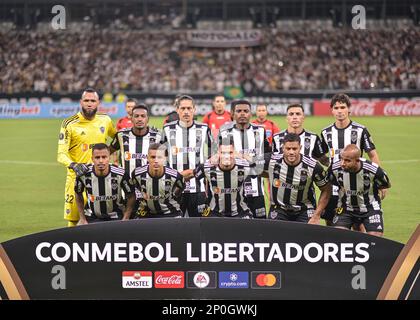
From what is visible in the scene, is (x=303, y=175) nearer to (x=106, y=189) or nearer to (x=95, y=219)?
(x=106, y=189)

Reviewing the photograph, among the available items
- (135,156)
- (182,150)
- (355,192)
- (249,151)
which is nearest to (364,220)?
(355,192)

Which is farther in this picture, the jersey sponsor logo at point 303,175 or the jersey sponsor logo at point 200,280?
the jersey sponsor logo at point 303,175

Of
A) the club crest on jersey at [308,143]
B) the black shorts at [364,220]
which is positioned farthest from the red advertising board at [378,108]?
the black shorts at [364,220]

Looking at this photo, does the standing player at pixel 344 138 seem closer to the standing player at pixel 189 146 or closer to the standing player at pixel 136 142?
the standing player at pixel 189 146

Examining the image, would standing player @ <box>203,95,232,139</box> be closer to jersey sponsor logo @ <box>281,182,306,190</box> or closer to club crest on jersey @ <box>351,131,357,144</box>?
club crest on jersey @ <box>351,131,357,144</box>

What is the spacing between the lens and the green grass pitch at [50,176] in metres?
10.8

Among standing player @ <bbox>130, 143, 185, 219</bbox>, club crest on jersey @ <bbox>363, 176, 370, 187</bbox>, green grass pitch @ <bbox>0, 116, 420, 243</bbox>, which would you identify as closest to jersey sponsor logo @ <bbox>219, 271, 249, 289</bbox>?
standing player @ <bbox>130, 143, 185, 219</bbox>

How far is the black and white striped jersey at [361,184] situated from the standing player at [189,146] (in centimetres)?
157

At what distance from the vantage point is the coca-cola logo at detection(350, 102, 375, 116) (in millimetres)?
30258

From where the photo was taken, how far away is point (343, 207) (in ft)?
25.5

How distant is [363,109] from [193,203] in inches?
899

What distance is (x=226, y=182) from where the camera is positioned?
24.7 feet
